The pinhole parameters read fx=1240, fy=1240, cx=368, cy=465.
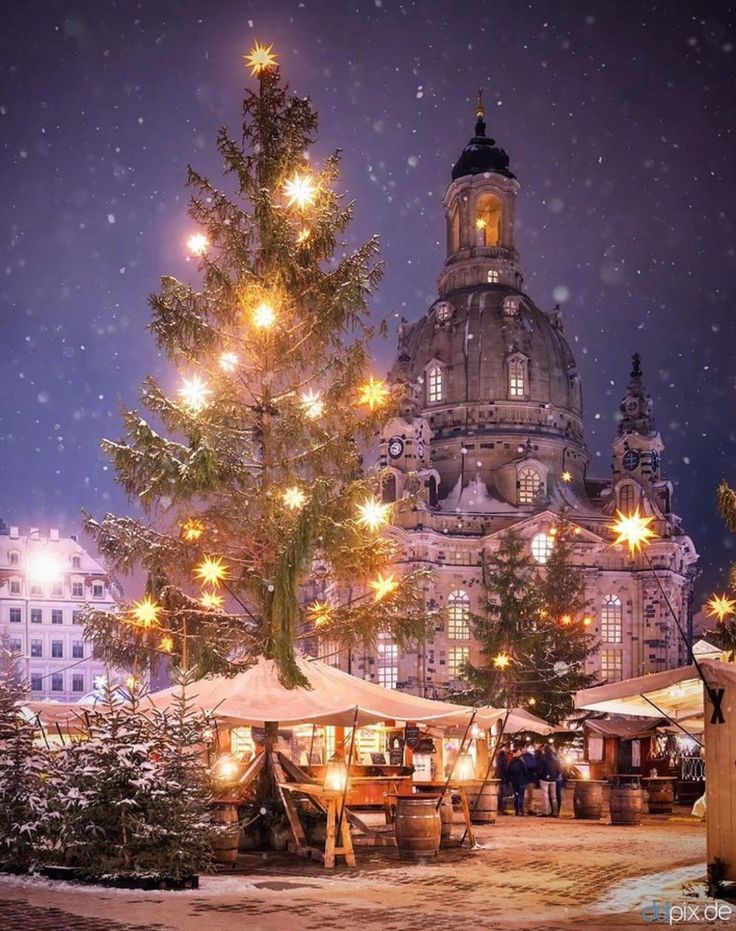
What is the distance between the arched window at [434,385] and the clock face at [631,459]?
13241 mm

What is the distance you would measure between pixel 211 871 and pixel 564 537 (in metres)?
50.9

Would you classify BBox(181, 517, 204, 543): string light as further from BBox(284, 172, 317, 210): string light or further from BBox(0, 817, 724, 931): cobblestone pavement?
BBox(284, 172, 317, 210): string light

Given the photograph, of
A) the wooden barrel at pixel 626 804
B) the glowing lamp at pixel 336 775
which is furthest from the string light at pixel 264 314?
the wooden barrel at pixel 626 804

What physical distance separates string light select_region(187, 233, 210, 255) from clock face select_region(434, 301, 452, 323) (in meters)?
65.4

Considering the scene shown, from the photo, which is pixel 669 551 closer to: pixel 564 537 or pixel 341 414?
pixel 564 537

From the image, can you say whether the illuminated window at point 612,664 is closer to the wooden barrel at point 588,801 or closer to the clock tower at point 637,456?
the clock tower at point 637,456

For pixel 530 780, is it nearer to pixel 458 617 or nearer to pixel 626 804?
pixel 626 804

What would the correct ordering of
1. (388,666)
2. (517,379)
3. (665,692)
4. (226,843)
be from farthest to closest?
(517,379) → (388,666) → (665,692) → (226,843)

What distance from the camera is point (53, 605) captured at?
81.4 metres

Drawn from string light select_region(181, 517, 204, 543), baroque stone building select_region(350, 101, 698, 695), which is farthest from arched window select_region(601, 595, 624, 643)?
string light select_region(181, 517, 204, 543)

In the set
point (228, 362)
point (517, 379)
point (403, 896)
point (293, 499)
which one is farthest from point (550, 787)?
point (517, 379)

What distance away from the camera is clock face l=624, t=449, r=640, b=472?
83.7 metres

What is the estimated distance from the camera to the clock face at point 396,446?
79.8 m

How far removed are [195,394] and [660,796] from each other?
17.2 meters
